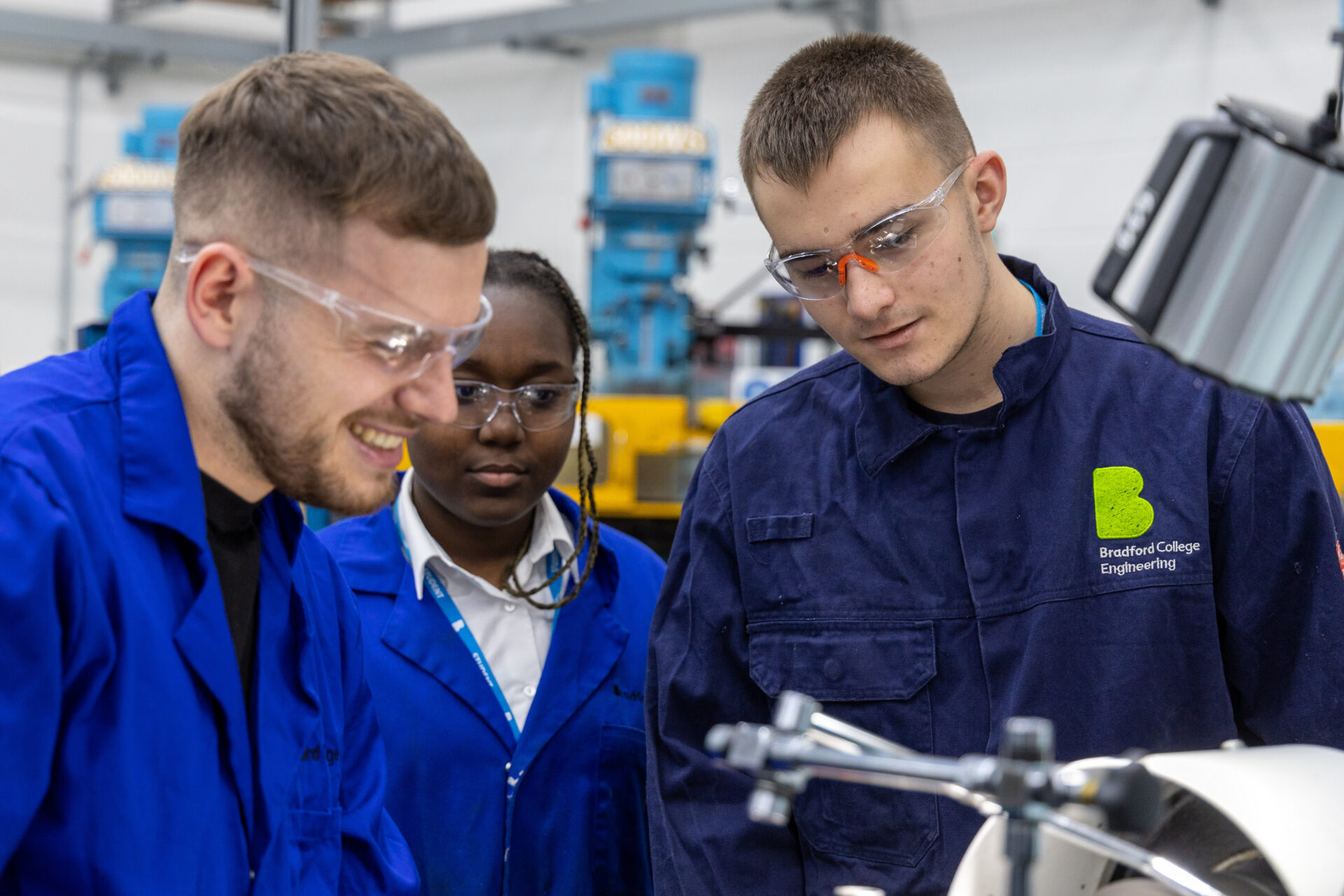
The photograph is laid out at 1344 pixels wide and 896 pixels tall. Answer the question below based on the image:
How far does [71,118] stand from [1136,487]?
8.44 m

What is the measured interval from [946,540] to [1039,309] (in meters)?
0.28

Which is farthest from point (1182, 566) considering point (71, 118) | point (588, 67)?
point (71, 118)

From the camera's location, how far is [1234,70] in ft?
17.0

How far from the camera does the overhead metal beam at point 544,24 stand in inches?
252

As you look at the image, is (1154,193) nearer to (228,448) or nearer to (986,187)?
(986,187)

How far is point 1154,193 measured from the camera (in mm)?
719

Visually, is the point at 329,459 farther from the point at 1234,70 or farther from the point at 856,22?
the point at 856,22

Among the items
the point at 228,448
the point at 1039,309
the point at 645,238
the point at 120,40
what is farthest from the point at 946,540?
the point at 120,40

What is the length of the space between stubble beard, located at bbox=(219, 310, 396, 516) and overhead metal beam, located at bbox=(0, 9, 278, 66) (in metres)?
Answer: 7.36

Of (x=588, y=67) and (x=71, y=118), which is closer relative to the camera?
(x=588, y=67)

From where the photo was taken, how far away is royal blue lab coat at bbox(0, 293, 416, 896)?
0.85 meters

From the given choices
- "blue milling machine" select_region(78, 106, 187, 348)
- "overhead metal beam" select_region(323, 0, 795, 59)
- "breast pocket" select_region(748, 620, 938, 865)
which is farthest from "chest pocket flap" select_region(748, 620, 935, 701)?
"overhead metal beam" select_region(323, 0, 795, 59)

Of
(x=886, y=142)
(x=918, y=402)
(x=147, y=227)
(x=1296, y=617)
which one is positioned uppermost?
(x=886, y=142)

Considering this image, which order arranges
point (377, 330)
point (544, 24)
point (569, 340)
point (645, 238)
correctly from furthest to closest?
point (544, 24), point (645, 238), point (569, 340), point (377, 330)
